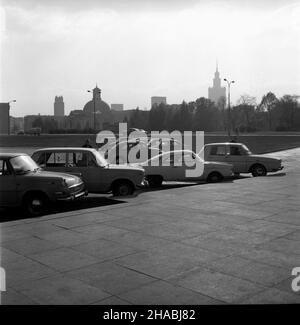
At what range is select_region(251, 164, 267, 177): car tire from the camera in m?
18.4

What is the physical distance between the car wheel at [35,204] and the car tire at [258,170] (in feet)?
34.7

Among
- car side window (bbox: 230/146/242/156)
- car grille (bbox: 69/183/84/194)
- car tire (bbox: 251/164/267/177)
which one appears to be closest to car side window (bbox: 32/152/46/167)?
car grille (bbox: 69/183/84/194)

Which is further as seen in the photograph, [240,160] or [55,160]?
[240,160]

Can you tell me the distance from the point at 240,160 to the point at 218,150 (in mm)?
988

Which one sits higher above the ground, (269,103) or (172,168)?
(269,103)

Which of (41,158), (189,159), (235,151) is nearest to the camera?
(41,158)

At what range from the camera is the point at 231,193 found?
1265 cm

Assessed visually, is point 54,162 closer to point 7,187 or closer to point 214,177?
point 7,187

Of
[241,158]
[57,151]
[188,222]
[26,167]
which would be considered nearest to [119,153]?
[241,158]

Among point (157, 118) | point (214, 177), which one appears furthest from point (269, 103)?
point (214, 177)

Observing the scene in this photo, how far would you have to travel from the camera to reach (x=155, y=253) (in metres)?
6.62
